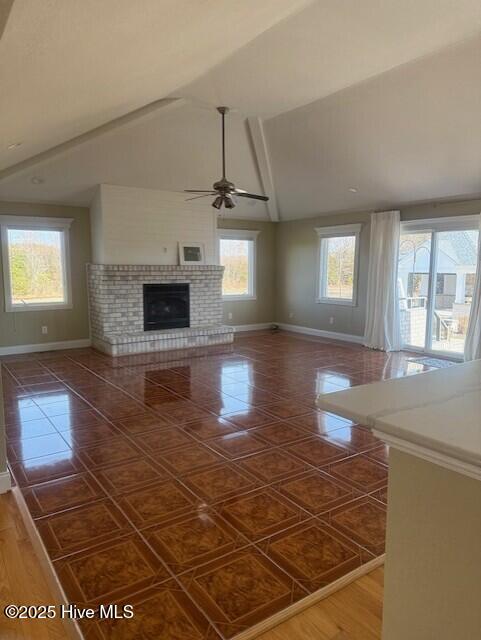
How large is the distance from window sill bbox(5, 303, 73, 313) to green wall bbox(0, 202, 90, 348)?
5 cm

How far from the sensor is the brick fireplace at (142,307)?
702 centimetres

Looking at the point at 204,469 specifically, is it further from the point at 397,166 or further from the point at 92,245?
the point at 92,245

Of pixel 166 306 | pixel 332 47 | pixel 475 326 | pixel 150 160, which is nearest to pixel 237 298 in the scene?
pixel 166 306

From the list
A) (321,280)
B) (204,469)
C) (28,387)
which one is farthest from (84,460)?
(321,280)

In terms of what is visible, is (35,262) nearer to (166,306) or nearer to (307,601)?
(166,306)

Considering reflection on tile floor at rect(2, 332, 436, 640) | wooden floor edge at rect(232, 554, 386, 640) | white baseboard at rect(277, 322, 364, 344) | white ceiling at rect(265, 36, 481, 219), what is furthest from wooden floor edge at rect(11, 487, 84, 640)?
white baseboard at rect(277, 322, 364, 344)

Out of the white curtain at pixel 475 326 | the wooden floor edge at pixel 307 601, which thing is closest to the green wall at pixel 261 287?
the white curtain at pixel 475 326

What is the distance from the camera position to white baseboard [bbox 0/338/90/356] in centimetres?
704

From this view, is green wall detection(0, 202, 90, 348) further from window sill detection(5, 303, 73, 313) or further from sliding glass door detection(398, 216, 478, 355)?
sliding glass door detection(398, 216, 478, 355)

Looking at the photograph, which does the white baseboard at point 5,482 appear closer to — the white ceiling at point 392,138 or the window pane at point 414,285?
the white ceiling at point 392,138

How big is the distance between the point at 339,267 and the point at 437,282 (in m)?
2.04

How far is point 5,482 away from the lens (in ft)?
9.27

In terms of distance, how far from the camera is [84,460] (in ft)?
10.9

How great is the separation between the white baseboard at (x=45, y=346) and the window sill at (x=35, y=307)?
0.57 m
